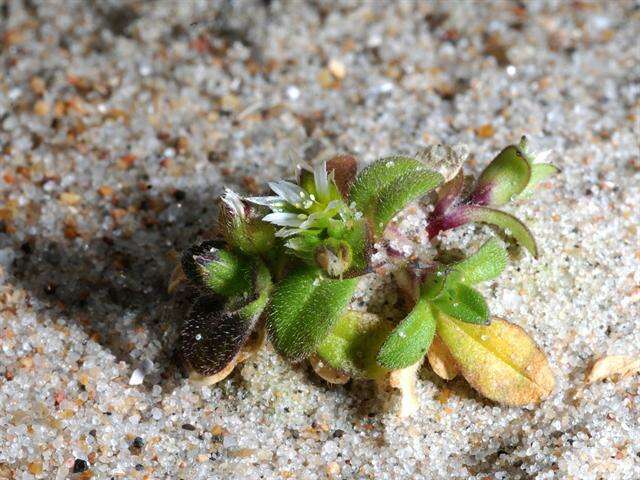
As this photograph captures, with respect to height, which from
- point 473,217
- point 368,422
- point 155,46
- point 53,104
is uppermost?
point 473,217

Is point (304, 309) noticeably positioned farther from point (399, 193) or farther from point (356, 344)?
point (399, 193)

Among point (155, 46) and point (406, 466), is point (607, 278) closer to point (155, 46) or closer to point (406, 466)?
point (406, 466)

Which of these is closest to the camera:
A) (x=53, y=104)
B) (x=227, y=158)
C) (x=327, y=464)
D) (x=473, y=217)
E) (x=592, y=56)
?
(x=327, y=464)

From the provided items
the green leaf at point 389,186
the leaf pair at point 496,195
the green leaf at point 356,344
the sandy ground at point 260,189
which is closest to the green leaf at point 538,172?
the leaf pair at point 496,195

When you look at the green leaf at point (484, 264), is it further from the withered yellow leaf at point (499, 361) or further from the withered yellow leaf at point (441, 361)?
the withered yellow leaf at point (441, 361)

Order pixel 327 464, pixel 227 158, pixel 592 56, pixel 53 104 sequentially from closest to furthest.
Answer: pixel 327 464 < pixel 227 158 < pixel 53 104 < pixel 592 56

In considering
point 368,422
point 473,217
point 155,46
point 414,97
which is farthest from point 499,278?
point 155,46

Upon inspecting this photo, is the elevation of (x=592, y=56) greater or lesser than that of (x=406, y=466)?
greater

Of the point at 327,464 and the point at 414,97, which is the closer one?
Answer: the point at 327,464
